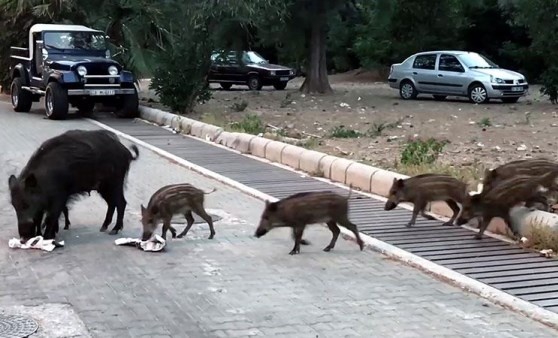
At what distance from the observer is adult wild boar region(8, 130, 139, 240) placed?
8.52 metres

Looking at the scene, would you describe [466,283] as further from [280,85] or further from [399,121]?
[280,85]

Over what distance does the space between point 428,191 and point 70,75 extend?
42.9ft

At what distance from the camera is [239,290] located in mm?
7324

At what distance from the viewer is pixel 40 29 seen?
72.5 ft

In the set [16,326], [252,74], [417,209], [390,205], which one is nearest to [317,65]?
[252,74]

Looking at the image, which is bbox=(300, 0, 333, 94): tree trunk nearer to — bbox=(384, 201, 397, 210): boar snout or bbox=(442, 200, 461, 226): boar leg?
bbox=(384, 201, 397, 210): boar snout

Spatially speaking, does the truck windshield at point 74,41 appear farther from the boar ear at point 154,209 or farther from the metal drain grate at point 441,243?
the boar ear at point 154,209

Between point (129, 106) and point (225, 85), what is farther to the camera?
point (225, 85)

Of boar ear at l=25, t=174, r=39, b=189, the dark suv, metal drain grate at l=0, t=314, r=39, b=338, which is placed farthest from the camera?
the dark suv

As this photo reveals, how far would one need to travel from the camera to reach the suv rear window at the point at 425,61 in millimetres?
28750

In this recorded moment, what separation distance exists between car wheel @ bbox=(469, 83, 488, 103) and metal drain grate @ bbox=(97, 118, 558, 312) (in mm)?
14515

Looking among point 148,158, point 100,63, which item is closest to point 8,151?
point 148,158

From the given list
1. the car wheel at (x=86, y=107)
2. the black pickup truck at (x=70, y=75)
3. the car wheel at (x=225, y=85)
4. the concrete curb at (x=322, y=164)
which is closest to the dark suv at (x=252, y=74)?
the car wheel at (x=225, y=85)

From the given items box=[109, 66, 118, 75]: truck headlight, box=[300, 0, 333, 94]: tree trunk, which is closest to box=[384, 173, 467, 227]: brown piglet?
box=[109, 66, 118, 75]: truck headlight
